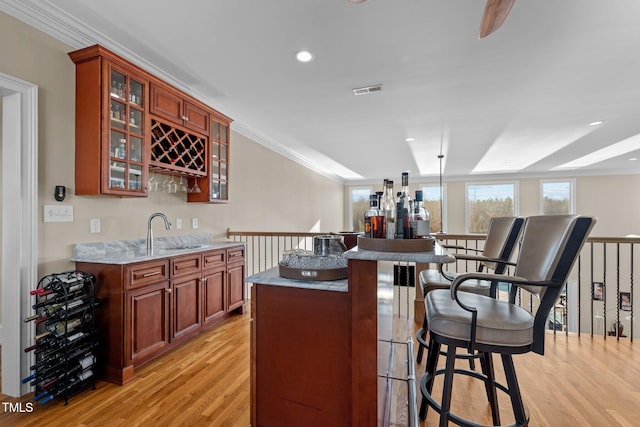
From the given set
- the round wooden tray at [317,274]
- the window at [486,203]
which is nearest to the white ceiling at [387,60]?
the round wooden tray at [317,274]

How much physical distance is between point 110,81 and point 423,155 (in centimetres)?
528

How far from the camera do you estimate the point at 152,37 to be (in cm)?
222

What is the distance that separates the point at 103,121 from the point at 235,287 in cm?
213

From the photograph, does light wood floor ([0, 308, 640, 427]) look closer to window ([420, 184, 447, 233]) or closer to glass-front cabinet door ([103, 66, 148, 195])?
glass-front cabinet door ([103, 66, 148, 195])

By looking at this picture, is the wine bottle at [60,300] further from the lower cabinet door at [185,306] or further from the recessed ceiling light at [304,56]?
the recessed ceiling light at [304,56]

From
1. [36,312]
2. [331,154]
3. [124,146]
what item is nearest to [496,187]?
[331,154]

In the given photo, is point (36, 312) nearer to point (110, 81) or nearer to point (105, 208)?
point (105, 208)

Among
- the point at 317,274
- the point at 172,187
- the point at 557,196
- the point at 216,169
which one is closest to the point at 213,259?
the point at 172,187

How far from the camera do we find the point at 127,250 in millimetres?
2656

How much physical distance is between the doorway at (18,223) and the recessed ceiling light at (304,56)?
6.09 feet

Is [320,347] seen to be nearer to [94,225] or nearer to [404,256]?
[404,256]

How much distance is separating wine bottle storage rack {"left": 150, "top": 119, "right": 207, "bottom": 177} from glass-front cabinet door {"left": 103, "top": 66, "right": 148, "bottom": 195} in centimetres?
14

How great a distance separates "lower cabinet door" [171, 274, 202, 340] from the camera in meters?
2.58

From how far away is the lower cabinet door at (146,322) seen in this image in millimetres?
2150
